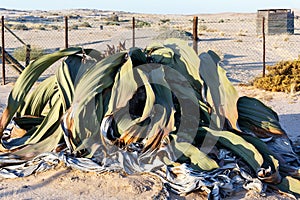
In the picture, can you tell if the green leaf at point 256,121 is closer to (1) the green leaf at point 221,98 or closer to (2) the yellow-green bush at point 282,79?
(1) the green leaf at point 221,98

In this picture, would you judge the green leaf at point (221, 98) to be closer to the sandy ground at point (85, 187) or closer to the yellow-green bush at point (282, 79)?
the sandy ground at point (85, 187)

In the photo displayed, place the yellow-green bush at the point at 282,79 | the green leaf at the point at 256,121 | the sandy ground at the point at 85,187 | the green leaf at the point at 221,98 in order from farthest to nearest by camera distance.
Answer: the yellow-green bush at the point at 282,79
the green leaf at the point at 256,121
the green leaf at the point at 221,98
the sandy ground at the point at 85,187

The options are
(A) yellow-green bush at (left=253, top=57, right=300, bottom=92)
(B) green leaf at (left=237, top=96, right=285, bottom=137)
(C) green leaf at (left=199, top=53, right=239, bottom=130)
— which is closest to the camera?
(C) green leaf at (left=199, top=53, right=239, bottom=130)

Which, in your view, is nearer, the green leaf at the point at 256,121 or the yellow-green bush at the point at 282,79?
the green leaf at the point at 256,121

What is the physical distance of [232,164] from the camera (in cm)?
457

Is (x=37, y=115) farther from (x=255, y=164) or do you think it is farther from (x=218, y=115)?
(x=255, y=164)

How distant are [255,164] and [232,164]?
209mm

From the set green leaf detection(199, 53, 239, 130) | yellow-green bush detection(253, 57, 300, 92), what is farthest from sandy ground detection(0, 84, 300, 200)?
yellow-green bush detection(253, 57, 300, 92)

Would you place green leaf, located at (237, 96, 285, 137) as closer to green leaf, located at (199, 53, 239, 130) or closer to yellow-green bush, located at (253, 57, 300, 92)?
green leaf, located at (199, 53, 239, 130)

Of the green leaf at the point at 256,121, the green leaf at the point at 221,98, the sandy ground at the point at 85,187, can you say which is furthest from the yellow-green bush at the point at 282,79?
the sandy ground at the point at 85,187

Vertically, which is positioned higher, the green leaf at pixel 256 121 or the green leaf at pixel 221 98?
the green leaf at pixel 221 98

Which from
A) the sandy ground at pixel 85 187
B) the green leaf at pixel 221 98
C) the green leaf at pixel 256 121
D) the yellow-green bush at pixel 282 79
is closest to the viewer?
the sandy ground at pixel 85 187

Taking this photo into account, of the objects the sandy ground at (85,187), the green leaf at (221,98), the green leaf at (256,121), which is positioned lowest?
the sandy ground at (85,187)

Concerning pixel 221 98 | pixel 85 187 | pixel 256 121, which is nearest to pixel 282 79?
pixel 256 121
